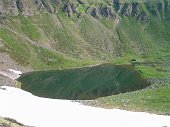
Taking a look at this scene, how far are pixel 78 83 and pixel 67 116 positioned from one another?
87.6 m

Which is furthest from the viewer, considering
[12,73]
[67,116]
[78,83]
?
[12,73]

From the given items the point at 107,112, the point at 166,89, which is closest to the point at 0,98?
the point at 107,112

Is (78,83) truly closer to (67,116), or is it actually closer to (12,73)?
(12,73)

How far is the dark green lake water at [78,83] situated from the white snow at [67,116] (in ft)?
146

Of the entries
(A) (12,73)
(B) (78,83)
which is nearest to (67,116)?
(B) (78,83)

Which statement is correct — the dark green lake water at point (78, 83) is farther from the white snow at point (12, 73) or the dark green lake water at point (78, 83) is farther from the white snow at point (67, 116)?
the white snow at point (67, 116)

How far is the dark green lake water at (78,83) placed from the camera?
5384 inches

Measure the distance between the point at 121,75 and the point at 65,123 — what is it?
12332 cm

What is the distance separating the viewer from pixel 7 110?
69562 mm

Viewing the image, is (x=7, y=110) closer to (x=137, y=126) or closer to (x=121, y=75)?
(x=137, y=126)

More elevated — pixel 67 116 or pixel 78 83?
pixel 78 83

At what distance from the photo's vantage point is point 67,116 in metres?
75.2

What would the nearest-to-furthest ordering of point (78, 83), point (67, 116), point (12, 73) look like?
point (67, 116) → point (78, 83) → point (12, 73)

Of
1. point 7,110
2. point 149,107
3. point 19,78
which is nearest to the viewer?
point 7,110
